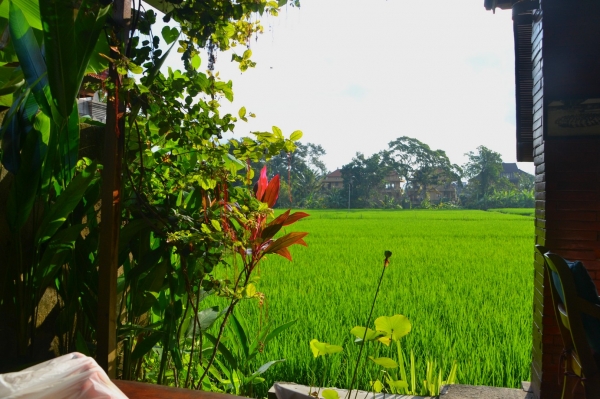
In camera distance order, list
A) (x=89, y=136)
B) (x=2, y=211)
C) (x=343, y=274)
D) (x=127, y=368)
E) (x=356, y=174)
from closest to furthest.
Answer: (x=2, y=211), (x=127, y=368), (x=89, y=136), (x=343, y=274), (x=356, y=174)

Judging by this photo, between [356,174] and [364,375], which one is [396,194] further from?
[364,375]

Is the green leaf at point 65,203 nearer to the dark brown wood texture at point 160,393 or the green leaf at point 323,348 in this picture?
the green leaf at point 323,348

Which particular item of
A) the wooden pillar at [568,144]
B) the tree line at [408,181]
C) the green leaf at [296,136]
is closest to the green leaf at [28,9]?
the green leaf at [296,136]

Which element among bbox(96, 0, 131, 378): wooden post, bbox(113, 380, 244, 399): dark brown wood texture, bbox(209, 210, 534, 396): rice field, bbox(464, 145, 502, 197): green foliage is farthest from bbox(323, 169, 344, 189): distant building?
bbox(113, 380, 244, 399): dark brown wood texture

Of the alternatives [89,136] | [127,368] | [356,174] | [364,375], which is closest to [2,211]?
[89,136]

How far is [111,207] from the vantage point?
1.10 meters

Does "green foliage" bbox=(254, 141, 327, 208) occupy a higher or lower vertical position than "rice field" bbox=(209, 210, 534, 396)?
higher

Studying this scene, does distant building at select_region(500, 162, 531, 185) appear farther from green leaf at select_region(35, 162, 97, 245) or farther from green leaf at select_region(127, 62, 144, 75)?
green leaf at select_region(127, 62, 144, 75)

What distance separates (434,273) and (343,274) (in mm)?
1118

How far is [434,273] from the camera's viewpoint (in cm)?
655

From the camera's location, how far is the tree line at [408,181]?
130 feet

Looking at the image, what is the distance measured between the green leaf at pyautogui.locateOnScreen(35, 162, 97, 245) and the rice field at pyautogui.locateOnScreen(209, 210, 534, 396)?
90 cm

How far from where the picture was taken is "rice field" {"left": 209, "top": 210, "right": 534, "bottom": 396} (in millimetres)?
2768

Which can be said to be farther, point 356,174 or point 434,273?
point 356,174
